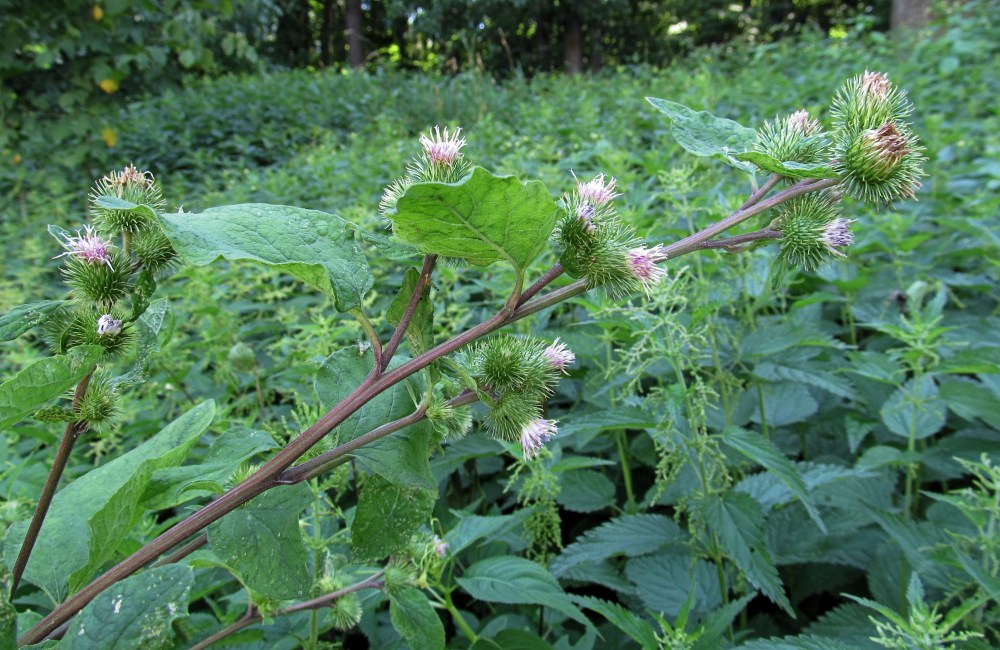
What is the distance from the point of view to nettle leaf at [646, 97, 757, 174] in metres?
1.01

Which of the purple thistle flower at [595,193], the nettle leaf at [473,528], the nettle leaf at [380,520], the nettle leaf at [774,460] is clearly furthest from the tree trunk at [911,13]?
the nettle leaf at [380,520]

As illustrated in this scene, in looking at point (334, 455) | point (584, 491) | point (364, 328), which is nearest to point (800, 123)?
point (364, 328)

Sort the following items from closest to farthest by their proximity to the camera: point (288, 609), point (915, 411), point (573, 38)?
point (288, 609) < point (915, 411) < point (573, 38)

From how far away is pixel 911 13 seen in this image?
11.6 metres

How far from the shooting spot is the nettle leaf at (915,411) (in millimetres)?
2016

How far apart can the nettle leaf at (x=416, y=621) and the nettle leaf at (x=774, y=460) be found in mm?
803

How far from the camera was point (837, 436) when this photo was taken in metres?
2.39

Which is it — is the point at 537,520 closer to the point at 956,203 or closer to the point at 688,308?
the point at 688,308

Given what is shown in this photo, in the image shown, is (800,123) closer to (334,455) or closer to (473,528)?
(334,455)

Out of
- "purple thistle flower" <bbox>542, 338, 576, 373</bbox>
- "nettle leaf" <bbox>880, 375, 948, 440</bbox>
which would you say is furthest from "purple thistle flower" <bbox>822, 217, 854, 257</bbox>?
"nettle leaf" <bbox>880, 375, 948, 440</bbox>

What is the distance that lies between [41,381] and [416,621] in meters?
0.68

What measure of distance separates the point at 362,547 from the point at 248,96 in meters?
12.6

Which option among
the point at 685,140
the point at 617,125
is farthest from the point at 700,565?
the point at 617,125

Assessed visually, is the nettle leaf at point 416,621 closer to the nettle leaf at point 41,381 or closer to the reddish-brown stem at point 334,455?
the reddish-brown stem at point 334,455
